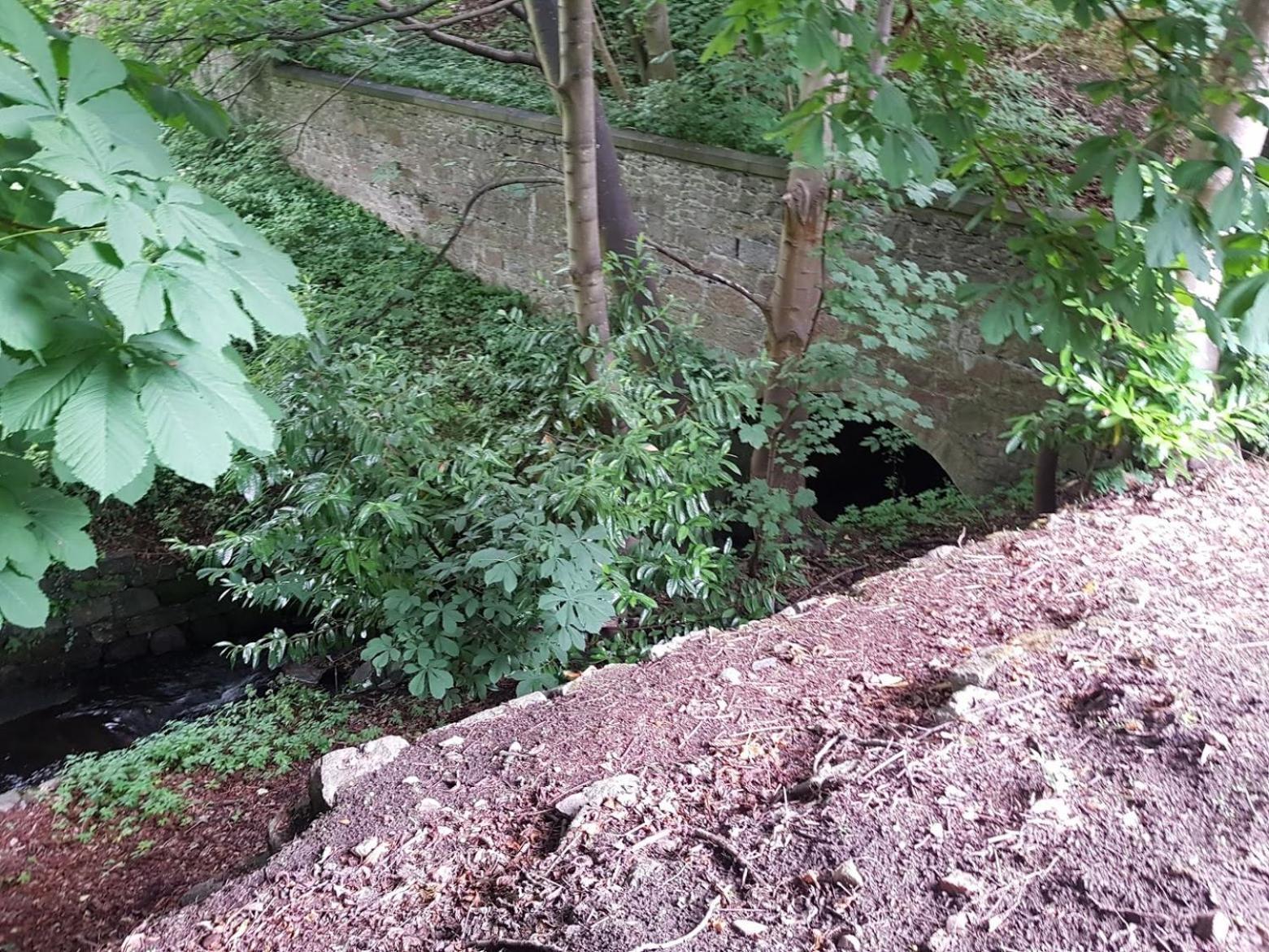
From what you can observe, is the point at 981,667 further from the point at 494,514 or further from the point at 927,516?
the point at 927,516

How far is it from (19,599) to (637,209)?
6.63m

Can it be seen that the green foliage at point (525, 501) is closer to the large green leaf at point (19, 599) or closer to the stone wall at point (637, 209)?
the stone wall at point (637, 209)

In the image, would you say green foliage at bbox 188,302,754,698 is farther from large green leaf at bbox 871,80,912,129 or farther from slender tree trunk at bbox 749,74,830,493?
large green leaf at bbox 871,80,912,129

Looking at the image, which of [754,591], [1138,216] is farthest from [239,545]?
[1138,216]

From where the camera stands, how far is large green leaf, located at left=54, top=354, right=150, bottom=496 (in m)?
1.16

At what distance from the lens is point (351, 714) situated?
185 inches

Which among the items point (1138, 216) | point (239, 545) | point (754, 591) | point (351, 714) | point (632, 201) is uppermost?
point (1138, 216)

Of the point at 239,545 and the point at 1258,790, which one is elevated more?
the point at 1258,790

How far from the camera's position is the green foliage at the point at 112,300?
121 cm

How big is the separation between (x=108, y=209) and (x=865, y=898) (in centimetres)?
162

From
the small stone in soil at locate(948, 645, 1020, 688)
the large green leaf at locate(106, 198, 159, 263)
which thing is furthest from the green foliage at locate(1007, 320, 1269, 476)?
the large green leaf at locate(106, 198, 159, 263)

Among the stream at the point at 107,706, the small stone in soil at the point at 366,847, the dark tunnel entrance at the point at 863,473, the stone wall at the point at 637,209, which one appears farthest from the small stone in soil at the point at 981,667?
the stream at the point at 107,706

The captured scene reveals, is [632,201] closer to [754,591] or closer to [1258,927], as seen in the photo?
[754,591]

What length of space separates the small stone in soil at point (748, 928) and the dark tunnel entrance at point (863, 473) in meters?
6.17
